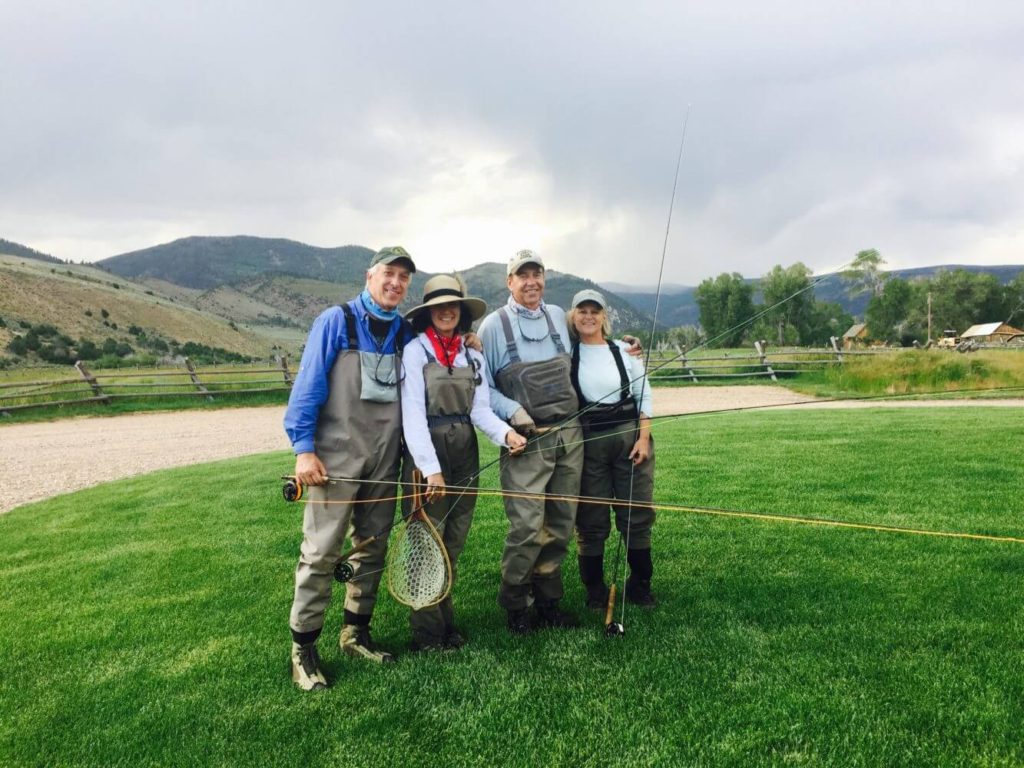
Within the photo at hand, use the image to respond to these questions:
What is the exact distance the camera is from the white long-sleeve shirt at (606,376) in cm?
401

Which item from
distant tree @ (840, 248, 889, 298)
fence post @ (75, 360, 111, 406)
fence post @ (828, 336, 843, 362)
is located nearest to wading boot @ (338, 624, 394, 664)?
distant tree @ (840, 248, 889, 298)

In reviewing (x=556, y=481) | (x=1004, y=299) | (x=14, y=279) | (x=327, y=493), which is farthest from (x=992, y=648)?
(x=14, y=279)

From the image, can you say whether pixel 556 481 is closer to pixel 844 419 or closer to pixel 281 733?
pixel 281 733

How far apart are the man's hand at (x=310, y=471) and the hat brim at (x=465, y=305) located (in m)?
1.04

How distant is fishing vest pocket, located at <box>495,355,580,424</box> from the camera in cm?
381

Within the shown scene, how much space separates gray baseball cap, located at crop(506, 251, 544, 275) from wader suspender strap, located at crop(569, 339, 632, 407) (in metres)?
0.64

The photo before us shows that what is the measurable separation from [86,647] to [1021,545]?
23.0 feet

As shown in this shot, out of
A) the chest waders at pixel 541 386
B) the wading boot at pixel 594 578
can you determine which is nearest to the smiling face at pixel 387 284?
the chest waders at pixel 541 386

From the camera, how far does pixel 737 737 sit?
2.73m

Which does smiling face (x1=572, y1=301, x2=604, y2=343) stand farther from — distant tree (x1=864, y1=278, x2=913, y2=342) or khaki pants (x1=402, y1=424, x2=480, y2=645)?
distant tree (x1=864, y1=278, x2=913, y2=342)

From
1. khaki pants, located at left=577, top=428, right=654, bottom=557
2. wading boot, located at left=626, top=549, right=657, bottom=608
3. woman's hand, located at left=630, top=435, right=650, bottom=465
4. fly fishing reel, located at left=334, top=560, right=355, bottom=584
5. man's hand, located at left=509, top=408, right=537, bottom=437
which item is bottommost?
wading boot, located at left=626, top=549, right=657, bottom=608

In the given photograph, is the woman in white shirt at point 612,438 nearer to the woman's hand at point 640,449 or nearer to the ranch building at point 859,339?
the woman's hand at point 640,449

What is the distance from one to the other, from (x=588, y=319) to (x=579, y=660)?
2.14 metres

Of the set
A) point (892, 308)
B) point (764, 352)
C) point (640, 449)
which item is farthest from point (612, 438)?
point (764, 352)
